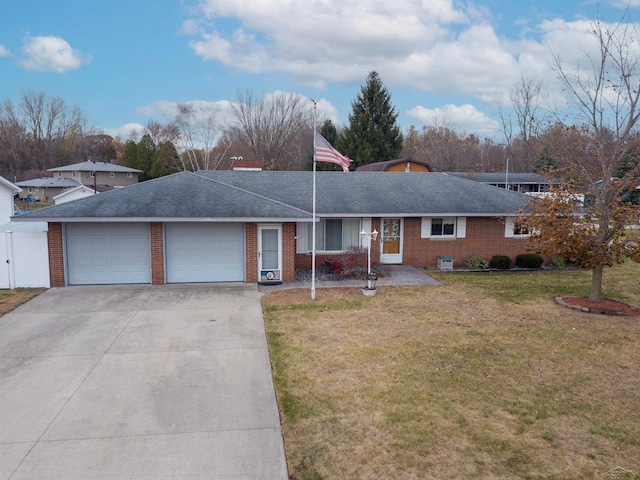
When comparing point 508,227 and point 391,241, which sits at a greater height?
point 508,227

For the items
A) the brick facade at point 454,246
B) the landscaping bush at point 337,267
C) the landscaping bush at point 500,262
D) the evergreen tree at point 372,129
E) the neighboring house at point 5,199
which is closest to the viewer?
the landscaping bush at point 337,267

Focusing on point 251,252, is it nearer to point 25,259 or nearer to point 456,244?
point 25,259

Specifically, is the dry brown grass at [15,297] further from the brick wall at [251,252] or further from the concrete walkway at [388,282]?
the concrete walkway at [388,282]

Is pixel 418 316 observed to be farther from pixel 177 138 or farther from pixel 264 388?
pixel 177 138

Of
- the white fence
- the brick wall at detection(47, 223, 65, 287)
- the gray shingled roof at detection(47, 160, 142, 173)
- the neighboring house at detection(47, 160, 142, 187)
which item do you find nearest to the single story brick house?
the brick wall at detection(47, 223, 65, 287)

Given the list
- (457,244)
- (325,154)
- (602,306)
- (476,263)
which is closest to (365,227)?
(457,244)

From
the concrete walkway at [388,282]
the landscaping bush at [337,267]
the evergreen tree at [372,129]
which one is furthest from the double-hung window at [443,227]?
the evergreen tree at [372,129]

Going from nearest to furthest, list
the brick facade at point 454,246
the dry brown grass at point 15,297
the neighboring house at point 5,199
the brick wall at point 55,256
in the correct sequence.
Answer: the dry brown grass at point 15,297
the brick wall at point 55,256
the brick facade at point 454,246
the neighboring house at point 5,199
